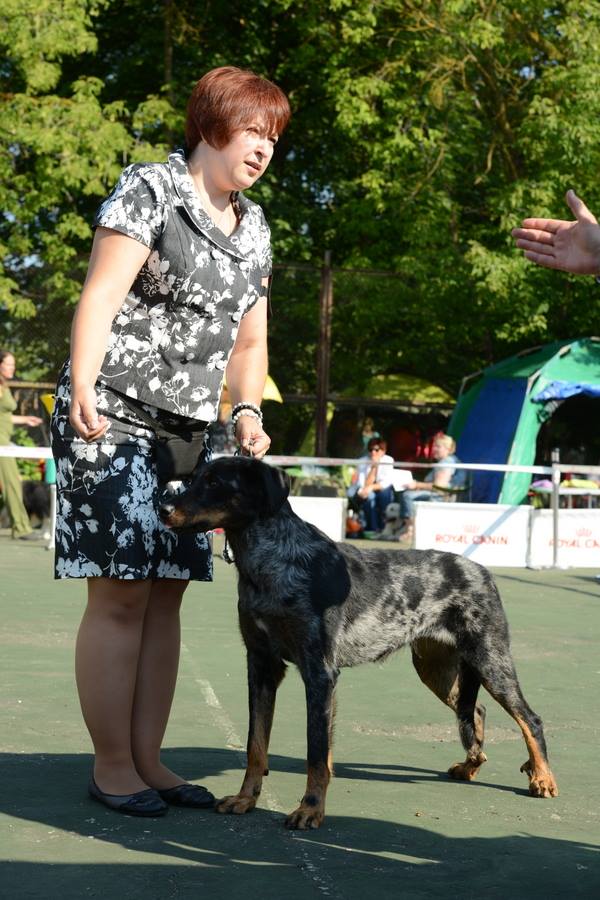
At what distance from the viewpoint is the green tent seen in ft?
60.2

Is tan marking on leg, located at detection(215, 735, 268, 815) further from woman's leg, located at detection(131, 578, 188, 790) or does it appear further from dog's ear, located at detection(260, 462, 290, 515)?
dog's ear, located at detection(260, 462, 290, 515)

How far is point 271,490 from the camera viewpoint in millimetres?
4102

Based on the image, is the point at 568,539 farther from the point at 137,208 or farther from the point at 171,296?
the point at 137,208

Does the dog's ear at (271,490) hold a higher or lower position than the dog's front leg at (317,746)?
higher

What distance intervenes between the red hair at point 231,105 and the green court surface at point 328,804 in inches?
79.0

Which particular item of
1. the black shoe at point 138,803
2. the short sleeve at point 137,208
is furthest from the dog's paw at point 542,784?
the short sleeve at point 137,208

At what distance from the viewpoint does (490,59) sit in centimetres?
2195

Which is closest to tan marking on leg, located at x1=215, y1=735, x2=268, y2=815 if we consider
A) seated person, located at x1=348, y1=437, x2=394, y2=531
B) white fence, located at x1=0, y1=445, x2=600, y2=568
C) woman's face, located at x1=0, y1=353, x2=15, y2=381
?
white fence, located at x1=0, y1=445, x2=600, y2=568

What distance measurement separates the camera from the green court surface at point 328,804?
3352 millimetres

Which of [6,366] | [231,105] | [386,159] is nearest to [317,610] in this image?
[231,105]

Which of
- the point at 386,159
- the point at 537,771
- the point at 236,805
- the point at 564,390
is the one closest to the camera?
the point at 236,805

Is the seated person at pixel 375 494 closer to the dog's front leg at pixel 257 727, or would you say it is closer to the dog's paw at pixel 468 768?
the dog's paw at pixel 468 768

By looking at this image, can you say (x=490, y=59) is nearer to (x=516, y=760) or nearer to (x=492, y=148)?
(x=492, y=148)

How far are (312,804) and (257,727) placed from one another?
36cm
